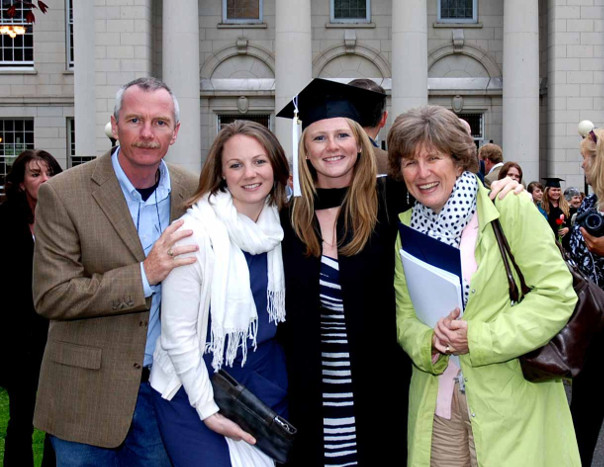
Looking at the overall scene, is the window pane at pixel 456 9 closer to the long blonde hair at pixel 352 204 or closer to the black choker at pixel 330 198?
the long blonde hair at pixel 352 204

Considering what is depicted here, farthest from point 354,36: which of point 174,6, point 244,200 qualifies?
point 244,200

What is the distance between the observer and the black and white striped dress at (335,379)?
11.8 ft

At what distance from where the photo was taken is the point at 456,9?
80.0 feet

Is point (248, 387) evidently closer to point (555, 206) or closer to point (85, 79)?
point (555, 206)

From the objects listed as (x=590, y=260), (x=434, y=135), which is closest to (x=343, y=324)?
(x=434, y=135)

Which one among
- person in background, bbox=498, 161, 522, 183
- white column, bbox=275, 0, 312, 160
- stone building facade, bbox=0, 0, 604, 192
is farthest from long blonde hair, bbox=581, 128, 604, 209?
white column, bbox=275, 0, 312, 160

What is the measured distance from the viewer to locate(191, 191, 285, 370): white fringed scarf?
338 cm

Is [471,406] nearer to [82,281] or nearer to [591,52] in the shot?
[82,281]

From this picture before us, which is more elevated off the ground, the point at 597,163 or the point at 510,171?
the point at 510,171

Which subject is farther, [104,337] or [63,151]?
[63,151]

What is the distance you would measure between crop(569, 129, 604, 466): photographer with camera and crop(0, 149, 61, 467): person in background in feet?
12.5

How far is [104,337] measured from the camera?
3.63 meters

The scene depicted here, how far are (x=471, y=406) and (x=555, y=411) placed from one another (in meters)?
0.44

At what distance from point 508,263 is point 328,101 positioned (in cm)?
132
